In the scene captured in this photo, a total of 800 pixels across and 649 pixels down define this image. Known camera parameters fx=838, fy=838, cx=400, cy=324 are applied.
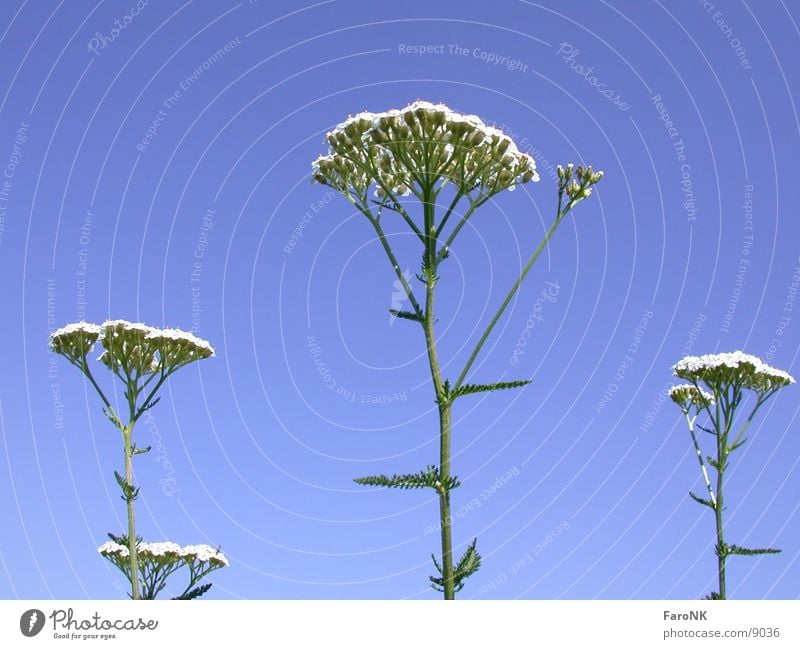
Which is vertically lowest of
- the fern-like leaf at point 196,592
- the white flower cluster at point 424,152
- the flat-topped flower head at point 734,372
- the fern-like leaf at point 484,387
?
the fern-like leaf at point 196,592

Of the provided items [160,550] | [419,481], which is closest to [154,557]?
[160,550]

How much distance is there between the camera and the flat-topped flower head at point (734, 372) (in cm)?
Result: 1520

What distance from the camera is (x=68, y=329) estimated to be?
14.6 m

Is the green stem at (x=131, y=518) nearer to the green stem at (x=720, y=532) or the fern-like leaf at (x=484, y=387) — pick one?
the fern-like leaf at (x=484, y=387)

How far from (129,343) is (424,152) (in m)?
7.46

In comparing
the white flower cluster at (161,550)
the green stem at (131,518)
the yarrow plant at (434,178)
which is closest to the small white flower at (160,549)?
→ the white flower cluster at (161,550)

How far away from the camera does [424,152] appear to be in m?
9.31

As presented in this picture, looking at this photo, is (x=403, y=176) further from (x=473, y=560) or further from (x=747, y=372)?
(x=747, y=372)

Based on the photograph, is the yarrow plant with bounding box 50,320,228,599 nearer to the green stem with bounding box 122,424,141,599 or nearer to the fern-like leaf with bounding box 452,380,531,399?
the green stem with bounding box 122,424,141,599

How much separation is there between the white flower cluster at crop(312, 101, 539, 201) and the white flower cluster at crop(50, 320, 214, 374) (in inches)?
226

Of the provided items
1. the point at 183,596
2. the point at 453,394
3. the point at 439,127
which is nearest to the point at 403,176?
the point at 439,127

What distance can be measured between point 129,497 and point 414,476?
676cm

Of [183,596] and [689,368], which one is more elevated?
[689,368]
